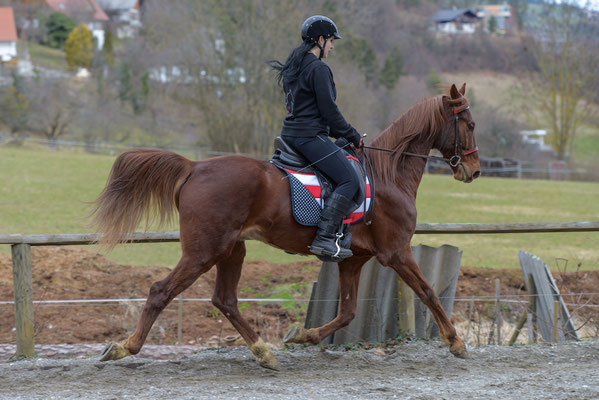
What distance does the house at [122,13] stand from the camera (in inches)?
3492

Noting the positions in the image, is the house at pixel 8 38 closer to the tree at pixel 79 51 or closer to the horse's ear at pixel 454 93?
the tree at pixel 79 51

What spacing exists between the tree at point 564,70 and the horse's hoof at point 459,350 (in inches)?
1788

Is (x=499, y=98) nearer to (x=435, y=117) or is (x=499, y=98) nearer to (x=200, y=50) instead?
(x=200, y=50)

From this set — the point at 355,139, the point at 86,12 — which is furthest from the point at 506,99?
the point at 86,12

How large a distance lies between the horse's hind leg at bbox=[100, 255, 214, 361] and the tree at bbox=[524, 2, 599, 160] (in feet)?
153

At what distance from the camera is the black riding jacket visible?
200 inches

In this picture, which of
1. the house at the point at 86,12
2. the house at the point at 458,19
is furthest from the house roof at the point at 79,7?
the house at the point at 458,19

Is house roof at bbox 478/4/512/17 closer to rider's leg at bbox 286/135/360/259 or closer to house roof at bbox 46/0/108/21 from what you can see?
house roof at bbox 46/0/108/21

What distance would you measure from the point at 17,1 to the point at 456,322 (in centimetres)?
8950

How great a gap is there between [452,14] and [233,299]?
367 feet

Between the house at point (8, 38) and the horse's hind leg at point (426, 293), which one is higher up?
the house at point (8, 38)

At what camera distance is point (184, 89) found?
36312 mm

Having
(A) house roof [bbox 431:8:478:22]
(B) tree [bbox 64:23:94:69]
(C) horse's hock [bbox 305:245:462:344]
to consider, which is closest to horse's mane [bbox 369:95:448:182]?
(C) horse's hock [bbox 305:245:462:344]

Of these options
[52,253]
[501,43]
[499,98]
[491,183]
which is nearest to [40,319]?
[52,253]
